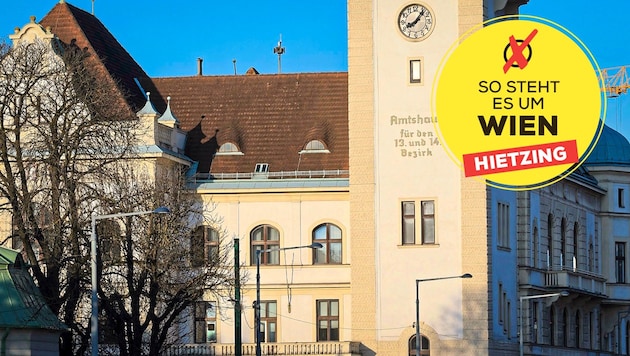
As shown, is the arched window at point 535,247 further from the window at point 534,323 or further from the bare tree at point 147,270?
the bare tree at point 147,270

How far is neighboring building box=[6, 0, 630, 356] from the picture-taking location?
77688 millimetres

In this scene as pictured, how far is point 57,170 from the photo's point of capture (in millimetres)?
60625

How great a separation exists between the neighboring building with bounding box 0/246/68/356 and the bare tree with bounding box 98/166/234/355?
346 centimetres

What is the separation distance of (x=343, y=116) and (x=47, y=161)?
81.9ft

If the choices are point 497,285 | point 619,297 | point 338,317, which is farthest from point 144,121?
point 619,297

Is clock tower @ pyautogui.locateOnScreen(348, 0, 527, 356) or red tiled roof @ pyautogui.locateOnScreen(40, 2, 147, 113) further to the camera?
red tiled roof @ pyautogui.locateOnScreen(40, 2, 147, 113)

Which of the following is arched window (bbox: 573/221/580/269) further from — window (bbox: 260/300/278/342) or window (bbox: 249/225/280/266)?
window (bbox: 260/300/278/342)

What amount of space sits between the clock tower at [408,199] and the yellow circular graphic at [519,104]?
64.2ft

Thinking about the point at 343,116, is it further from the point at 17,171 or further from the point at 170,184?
the point at 17,171

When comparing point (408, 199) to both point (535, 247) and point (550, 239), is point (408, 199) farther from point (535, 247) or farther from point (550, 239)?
point (550, 239)

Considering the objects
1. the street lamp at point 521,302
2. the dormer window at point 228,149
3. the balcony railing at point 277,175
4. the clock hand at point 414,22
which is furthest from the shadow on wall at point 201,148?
the street lamp at point 521,302

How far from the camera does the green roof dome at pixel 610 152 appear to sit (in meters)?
104

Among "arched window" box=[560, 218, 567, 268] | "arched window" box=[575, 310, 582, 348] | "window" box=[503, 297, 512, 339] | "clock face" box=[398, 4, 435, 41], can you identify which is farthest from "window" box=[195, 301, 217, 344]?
"arched window" box=[575, 310, 582, 348]

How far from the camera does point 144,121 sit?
78.4 metres
